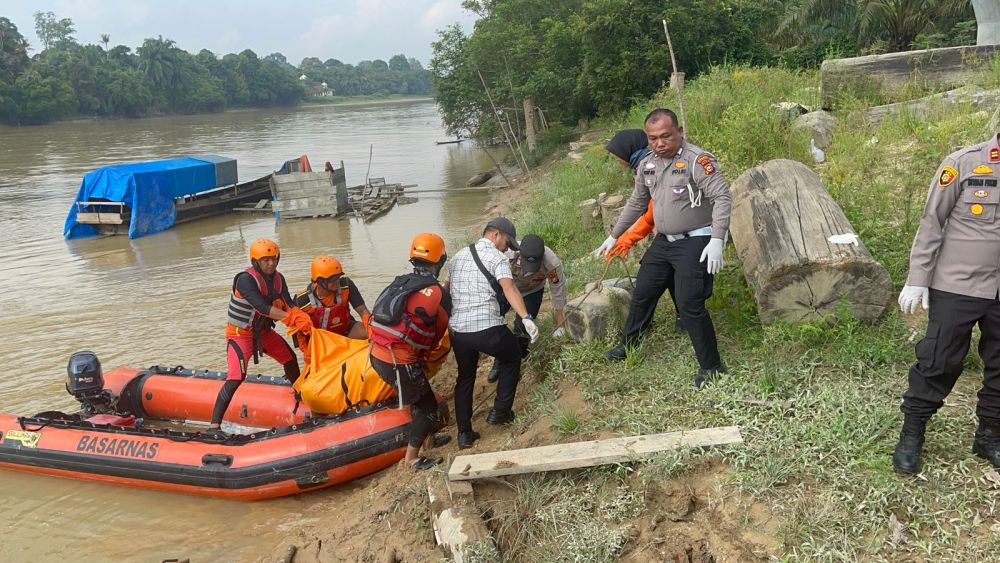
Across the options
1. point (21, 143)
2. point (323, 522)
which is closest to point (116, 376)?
point (323, 522)

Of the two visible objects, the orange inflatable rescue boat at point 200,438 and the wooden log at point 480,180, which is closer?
the orange inflatable rescue boat at point 200,438

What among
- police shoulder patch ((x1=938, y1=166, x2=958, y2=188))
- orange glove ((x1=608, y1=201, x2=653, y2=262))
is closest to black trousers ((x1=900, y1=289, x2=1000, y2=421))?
police shoulder patch ((x1=938, y1=166, x2=958, y2=188))

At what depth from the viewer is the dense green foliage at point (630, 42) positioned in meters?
17.6

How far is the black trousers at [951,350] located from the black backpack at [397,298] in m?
2.60

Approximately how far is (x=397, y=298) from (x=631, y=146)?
1926 millimetres

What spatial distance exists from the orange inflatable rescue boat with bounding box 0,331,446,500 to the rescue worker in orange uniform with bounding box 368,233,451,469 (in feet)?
1.45

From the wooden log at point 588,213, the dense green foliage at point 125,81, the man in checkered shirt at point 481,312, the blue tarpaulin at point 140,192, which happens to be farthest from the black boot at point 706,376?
the dense green foliage at point 125,81

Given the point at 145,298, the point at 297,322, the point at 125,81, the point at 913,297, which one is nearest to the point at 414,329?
the point at 297,322

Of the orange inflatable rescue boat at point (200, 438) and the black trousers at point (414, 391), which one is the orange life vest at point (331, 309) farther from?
the black trousers at point (414, 391)

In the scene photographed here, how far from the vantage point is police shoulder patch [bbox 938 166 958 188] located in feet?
9.68

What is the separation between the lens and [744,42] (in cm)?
1884

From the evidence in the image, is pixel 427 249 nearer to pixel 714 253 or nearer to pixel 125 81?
pixel 714 253

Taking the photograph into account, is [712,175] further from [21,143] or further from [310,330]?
[21,143]

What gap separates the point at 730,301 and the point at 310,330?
10.7 ft
